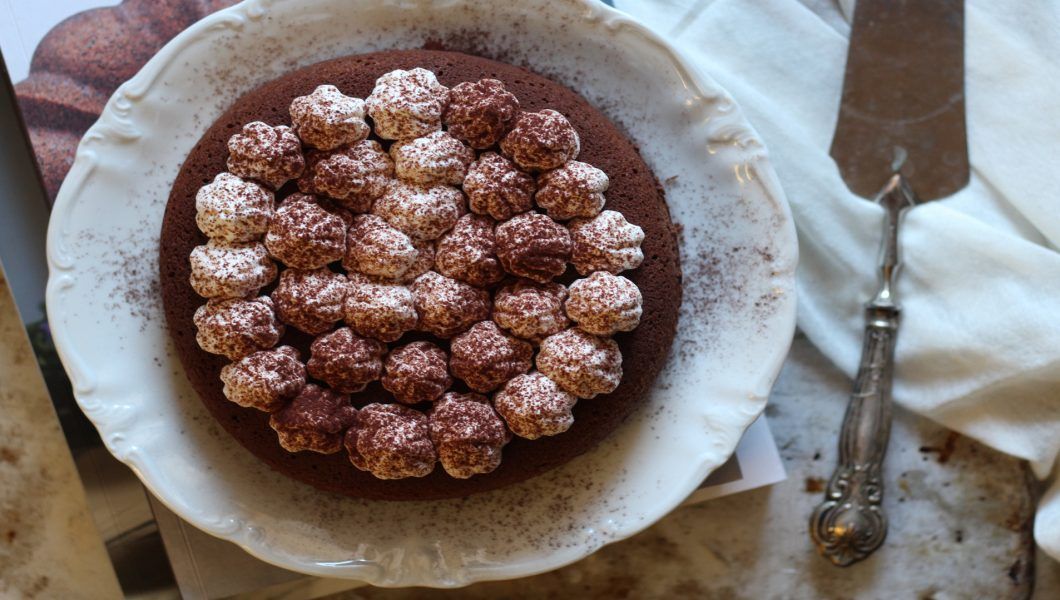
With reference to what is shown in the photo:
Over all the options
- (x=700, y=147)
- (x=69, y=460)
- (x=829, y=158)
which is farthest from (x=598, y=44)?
(x=69, y=460)

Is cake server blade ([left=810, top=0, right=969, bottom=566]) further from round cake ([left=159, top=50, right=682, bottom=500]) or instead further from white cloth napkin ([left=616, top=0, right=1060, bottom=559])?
Answer: round cake ([left=159, top=50, right=682, bottom=500])

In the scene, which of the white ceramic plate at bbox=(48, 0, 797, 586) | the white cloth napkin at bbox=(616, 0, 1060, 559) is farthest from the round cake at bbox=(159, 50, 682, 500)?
the white cloth napkin at bbox=(616, 0, 1060, 559)

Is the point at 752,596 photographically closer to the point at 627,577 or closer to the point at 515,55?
the point at 627,577

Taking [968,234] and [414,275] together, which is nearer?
[414,275]

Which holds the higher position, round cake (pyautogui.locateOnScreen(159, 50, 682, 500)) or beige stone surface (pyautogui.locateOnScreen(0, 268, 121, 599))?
round cake (pyautogui.locateOnScreen(159, 50, 682, 500))

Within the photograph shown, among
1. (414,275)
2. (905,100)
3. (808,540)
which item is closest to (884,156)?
(905,100)

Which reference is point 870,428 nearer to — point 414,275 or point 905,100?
point 905,100

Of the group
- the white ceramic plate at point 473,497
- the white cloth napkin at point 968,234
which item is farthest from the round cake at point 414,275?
the white cloth napkin at point 968,234
